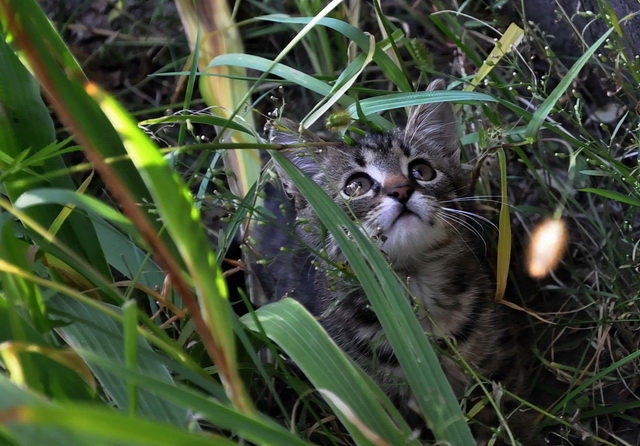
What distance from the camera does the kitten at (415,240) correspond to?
2209 millimetres

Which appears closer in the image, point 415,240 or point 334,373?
point 334,373

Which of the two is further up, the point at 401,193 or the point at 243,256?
the point at 401,193

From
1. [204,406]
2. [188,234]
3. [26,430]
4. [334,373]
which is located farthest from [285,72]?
[26,430]

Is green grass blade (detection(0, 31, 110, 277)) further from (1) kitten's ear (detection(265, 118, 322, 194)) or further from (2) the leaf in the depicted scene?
(2) the leaf

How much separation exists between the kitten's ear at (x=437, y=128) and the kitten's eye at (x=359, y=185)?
292mm

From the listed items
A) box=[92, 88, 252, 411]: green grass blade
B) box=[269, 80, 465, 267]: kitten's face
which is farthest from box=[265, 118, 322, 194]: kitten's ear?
box=[92, 88, 252, 411]: green grass blade

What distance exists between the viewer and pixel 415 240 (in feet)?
7.24

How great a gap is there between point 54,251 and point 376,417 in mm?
782

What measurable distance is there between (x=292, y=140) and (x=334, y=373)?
1145mm

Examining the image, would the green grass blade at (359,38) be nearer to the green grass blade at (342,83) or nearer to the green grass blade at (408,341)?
the green grass blade at (342,83)

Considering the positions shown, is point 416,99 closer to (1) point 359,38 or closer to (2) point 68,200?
(1) point 359,38

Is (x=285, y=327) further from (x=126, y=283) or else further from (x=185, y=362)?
(x=126, y=283)

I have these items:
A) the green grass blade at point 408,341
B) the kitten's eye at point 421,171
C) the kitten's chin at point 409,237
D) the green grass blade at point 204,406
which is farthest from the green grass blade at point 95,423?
the kitten's eye at point 421,171

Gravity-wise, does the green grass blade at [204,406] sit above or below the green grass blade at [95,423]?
below
